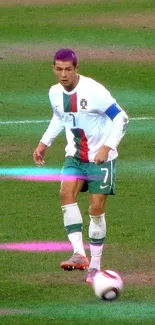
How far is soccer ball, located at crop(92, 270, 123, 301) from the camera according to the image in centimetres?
1072

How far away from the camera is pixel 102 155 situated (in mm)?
11031

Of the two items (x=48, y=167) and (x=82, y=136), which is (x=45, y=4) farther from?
(x=82, y=136)

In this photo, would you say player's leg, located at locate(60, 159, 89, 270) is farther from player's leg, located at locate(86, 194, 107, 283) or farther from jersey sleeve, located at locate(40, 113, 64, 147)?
jersey sleeve, located at locate(40, 113, 64, 147)

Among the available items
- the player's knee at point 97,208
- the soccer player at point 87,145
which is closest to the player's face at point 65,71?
the soccer player at point 87,145

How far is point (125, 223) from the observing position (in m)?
13.8

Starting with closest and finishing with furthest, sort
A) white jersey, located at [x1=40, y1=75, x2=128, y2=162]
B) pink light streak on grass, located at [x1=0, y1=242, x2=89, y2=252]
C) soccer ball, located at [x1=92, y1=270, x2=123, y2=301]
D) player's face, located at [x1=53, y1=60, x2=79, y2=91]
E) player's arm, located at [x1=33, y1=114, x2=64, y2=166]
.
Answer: soccer ball, located at [x1=92, y1=270, x2=123, y2=301], player's face, located at [x1=53, y1=60, x2=79, y2=91], white jersey, located at [x1=40, y1=75, x2=128, y2=162], player's arm, located at [x1=33, y1=114, x2=64, y2=166], pink light streak on grass, located at [x1=0, y1=242, x2=89, y2=252]

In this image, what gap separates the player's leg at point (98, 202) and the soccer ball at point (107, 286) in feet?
1.82

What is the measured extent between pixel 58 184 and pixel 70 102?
4.55 metres

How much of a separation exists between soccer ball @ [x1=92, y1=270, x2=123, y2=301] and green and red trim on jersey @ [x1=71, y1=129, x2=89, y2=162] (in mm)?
1193

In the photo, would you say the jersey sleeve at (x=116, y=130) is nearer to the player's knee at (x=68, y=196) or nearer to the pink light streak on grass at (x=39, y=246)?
the player's knee at (x=68, y=196)

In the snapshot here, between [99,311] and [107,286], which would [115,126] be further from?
[99,311]

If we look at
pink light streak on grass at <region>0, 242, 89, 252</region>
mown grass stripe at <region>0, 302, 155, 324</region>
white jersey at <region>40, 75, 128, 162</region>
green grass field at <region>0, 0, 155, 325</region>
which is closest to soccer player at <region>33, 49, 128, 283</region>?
white jersey at <region>40, 75, 128, 162</region>

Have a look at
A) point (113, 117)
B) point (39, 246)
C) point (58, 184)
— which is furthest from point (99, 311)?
point (58, 184)

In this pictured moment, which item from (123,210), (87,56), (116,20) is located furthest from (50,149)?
(116,20)
